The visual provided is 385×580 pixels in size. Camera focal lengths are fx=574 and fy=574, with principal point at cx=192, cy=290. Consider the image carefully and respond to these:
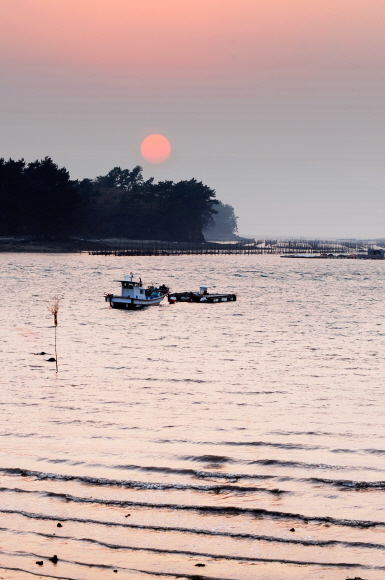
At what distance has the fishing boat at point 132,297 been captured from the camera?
177 feet

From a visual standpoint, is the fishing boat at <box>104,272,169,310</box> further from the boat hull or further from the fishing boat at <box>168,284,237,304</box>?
the fishing boat at <box>168,284,237,304</box>

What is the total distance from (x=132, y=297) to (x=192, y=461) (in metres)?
42.0

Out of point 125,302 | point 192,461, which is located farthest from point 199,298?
point 192,461

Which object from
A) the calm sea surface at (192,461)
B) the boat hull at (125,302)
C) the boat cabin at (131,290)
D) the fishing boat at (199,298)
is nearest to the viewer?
the calm sea surface at (192,461)

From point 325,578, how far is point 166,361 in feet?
63.9

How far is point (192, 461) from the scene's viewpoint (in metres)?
13.5

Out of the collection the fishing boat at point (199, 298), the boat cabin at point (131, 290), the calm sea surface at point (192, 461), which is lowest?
the calm sea surface at point (192, 461)

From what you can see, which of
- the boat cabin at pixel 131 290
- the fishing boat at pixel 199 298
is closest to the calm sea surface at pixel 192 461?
the boat cabin at pixel 131 290

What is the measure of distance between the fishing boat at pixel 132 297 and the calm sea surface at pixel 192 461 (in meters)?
21.1

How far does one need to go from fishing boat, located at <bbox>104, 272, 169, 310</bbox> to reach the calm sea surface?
21085 mm

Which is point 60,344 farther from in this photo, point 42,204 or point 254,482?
point 42,204

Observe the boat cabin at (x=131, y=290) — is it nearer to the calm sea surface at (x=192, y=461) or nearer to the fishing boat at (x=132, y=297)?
the fishing boat at (x=132, y=297)

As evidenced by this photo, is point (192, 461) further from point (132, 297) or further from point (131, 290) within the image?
point (131, 290)

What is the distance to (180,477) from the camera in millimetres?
12484
